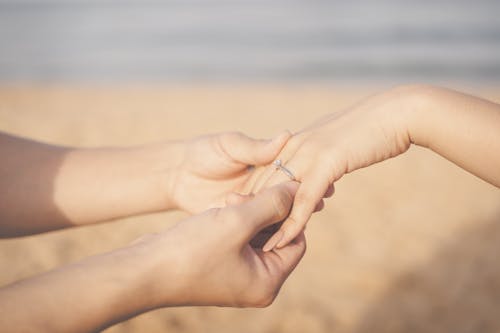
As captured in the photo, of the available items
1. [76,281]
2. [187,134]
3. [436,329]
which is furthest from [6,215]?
[187,134]

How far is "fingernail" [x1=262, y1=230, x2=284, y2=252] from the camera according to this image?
177 cm

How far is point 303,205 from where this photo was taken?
75.1 inches

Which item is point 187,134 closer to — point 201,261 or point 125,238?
point 125,238

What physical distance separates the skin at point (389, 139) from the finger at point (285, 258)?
0.10ft

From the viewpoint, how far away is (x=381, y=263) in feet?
10.7

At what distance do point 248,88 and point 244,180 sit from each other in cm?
657

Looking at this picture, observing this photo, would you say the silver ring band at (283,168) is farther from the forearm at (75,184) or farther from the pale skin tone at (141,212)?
the forearm at (75,184)

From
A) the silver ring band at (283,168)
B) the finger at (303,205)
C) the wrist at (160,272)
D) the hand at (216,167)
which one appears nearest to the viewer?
the wrist at (160,272)

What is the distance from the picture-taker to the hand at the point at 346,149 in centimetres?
193

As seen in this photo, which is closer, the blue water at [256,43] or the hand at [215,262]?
the hand at [215,262]

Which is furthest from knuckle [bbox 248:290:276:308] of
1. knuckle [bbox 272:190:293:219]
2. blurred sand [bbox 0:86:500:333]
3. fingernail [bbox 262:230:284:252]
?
blurred sand [bbox 0:86:500:333]

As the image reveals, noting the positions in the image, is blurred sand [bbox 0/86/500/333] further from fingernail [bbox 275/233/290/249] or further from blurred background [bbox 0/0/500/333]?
fingernail [bbox 275/233/290/249]

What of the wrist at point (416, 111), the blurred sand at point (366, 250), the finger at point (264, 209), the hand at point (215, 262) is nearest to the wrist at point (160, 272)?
the hand at point (215, 262)

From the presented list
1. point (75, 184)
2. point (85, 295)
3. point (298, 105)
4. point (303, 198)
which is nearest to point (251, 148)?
point (303, 198)
